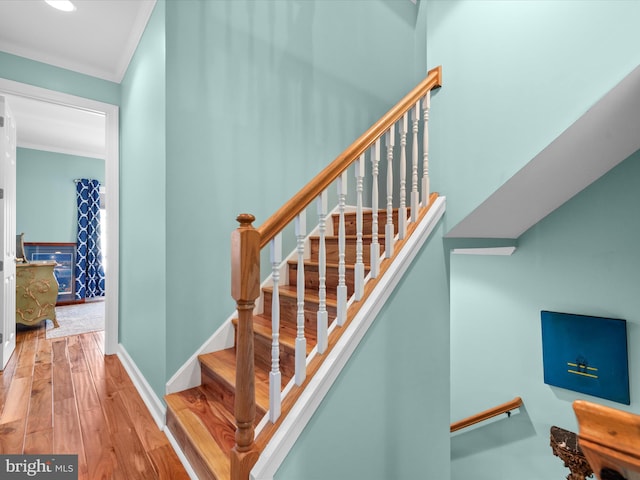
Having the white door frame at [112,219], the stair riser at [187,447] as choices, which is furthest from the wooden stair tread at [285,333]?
the white door frame at [112,219]

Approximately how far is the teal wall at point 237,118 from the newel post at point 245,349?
0.96 m

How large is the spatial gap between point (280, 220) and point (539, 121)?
4.43 ft

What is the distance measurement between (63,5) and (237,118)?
1.42 m

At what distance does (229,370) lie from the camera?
182 centimetres

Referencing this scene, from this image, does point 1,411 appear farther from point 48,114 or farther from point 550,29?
point 550,29

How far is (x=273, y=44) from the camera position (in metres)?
2.42

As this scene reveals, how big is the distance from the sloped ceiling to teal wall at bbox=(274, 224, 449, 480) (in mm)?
369

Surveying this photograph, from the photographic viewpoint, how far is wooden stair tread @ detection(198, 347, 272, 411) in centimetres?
158

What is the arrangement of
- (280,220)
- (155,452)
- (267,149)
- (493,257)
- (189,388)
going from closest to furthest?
(280,220)
(155,452)
(189,388)
(267,149)
(493,257)

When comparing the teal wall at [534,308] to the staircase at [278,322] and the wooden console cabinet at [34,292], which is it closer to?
the staircase at [278,322]

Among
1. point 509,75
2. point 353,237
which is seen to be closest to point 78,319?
point 353,237

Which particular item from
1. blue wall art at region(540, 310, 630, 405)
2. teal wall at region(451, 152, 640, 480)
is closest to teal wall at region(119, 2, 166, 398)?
teal wall at region(451, 152, 640, 480)

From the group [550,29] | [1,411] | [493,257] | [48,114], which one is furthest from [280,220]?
[48,114]

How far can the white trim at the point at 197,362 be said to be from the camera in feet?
6.37
